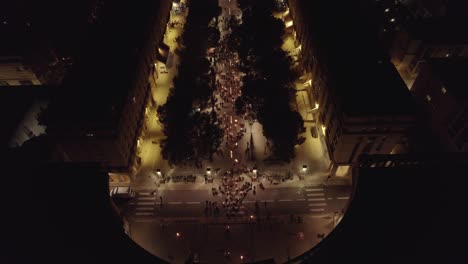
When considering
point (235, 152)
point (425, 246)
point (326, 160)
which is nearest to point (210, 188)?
point (235, 152)

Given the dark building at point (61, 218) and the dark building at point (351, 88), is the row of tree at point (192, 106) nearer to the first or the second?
the dark building at point (61, 218)

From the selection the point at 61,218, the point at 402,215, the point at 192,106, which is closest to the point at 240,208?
the point at 192,106

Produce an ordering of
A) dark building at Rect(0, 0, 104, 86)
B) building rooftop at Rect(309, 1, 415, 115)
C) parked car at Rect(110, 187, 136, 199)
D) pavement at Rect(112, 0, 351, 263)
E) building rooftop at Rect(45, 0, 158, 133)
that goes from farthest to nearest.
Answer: dark building at Rect(0, 0, 104, 86) < parked car at Rect(110, 187, 136, 199) < building rooftop at Rect(45, 0, 158, 133) < pavement at Rect(112, 0, 351, 263) < building rooftop at Rect(309, 1, 415, 115)

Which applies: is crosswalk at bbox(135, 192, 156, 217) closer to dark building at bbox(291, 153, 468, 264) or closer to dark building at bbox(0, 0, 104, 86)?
dark building at bbox(291, 153, 468, 264)

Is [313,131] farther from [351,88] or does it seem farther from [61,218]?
[61,218]

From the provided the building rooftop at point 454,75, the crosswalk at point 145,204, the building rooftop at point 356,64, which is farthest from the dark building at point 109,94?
the building rooftop at point 454,75

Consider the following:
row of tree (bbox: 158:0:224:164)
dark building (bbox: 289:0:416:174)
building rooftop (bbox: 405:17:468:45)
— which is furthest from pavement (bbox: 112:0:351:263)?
building rooftop (bbox: 405:17:468:45)
